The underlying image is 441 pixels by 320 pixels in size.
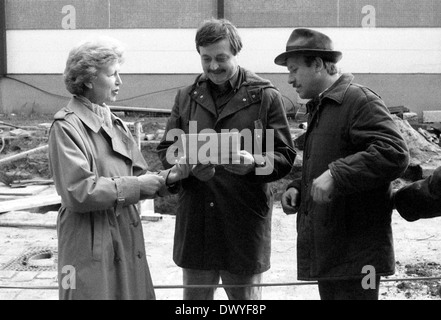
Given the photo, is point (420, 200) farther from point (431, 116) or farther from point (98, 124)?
point (431, 116)

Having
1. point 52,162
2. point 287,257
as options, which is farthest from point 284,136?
point 287,257

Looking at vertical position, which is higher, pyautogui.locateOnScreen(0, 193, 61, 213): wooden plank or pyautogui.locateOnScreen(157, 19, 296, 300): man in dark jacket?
pyautogui.locateOnScreen(157, 19, 296, 300): man in dark jacket

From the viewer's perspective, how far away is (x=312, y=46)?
3336mm

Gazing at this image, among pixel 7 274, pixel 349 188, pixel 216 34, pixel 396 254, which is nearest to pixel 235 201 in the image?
pixel 349 188

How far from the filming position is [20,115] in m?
20.0

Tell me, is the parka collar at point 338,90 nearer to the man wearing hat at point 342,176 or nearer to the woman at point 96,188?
the man wearing hat at point 342,176

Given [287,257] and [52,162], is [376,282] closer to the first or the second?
[52,162]

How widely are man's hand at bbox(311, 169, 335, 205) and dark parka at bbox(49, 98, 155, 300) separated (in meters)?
0.83

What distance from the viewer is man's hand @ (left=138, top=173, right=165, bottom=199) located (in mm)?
3193

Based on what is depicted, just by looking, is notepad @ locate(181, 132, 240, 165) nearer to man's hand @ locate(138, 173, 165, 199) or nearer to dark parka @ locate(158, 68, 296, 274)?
man's hand @ locate(138, 173, 165, 199)

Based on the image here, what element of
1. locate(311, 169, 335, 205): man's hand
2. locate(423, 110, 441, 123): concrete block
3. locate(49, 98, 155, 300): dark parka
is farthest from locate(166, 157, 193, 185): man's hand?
locate(423, 110, 441, 123): concrete block

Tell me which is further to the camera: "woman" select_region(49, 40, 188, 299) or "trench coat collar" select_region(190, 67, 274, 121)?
"trench coat collar" select_region(190, 67, 274, 121)

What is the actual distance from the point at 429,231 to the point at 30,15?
50.2ft

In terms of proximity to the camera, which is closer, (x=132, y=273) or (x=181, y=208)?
(x=132, y=273)
